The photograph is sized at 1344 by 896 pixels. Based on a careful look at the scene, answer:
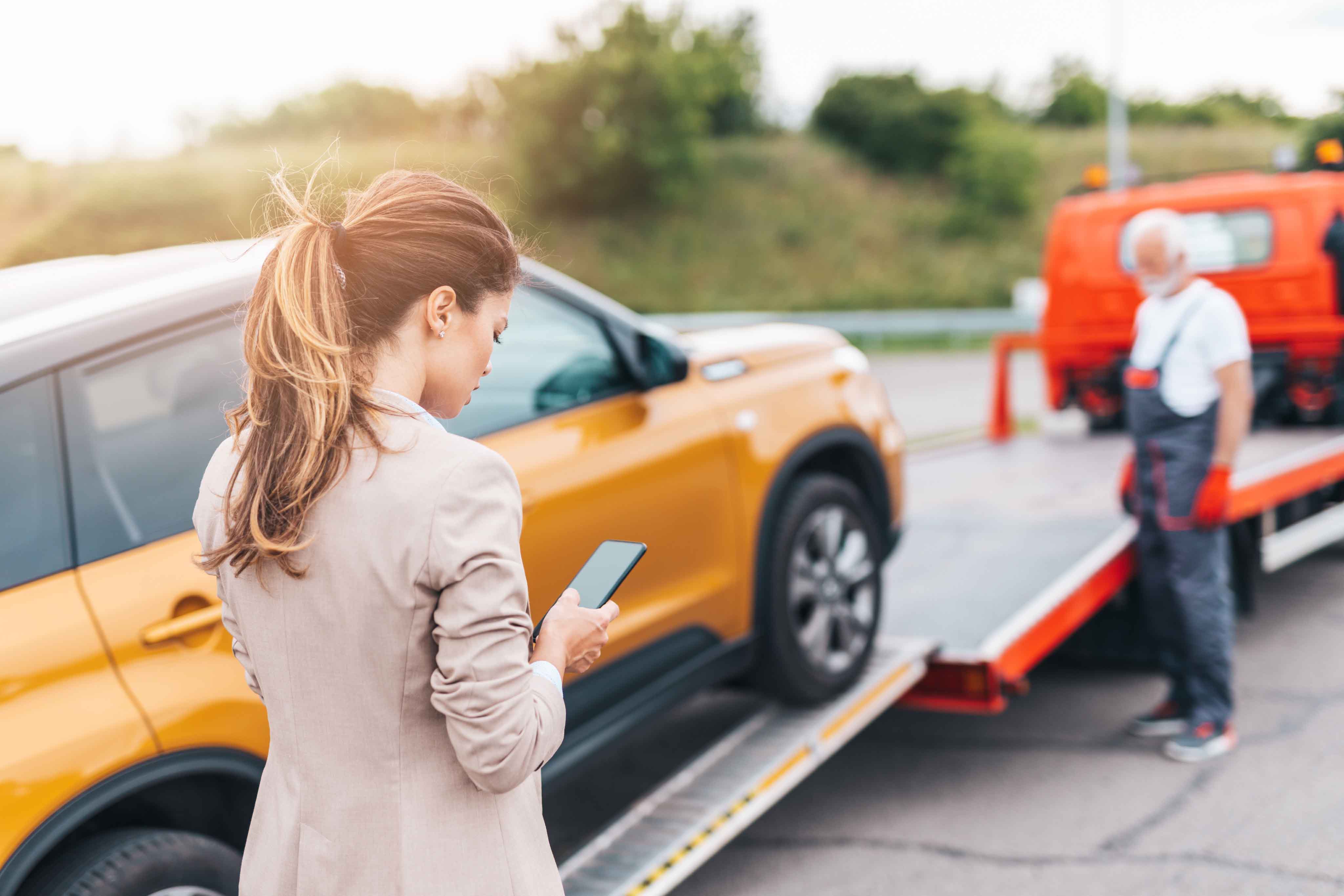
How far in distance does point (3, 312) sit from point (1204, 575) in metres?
4.02

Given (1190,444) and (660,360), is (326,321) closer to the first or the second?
(660,360)

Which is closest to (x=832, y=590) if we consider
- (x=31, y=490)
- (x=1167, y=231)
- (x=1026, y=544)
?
(x=1167, y=231)

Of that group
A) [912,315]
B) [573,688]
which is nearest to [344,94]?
[912,315]

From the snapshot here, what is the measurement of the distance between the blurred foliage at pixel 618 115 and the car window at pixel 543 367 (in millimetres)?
33314

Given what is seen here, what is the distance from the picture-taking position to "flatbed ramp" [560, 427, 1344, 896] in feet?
11.3

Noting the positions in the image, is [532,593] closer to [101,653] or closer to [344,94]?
[101,653]

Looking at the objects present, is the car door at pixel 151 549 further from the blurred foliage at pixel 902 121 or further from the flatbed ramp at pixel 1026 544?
the blurred foliage at pixel 902 121

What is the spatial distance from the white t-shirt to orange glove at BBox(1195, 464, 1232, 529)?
225 mm

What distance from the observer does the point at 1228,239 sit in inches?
305

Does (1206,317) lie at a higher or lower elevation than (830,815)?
higher

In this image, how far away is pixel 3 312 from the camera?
8.55 feet

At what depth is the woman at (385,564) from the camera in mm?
1467

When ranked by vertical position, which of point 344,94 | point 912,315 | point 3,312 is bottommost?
point 912,315

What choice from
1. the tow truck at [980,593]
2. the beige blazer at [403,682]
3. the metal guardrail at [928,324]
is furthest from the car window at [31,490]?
the metal guardrail at [928,324]
